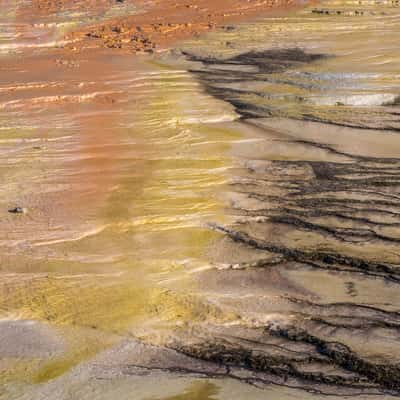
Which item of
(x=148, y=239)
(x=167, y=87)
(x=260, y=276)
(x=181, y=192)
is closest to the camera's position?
(x=260, y=276)

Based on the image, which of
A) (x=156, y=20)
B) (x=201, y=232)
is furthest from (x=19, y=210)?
(x=156, y=20)

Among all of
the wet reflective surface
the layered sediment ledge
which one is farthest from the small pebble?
the layered sediment ledge

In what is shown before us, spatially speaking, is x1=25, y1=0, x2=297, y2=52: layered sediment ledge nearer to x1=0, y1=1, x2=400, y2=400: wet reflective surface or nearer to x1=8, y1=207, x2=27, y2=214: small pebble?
x1=0, y1=1, x2=400, y2=400: wet reflective surface

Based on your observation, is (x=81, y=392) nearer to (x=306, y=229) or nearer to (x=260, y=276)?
(x=260, y=276)

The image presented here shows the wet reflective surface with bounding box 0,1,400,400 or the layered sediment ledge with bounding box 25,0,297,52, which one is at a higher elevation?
the layered sediment ledge with bounding box 25,0,297,52

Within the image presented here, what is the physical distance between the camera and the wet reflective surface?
448 cm

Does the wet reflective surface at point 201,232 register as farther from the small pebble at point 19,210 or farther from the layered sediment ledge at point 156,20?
the layered sediment ledge at point 156,20

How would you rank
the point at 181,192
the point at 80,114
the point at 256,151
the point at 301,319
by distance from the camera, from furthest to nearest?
the point at 80,114 → the point at 256,151 → the point at 181,192 → the point at 301,319

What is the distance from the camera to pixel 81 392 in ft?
13.9

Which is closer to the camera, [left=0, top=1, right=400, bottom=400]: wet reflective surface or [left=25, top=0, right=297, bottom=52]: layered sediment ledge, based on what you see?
[left=0, top=1, right=400, bottom=400]: wet reflective surface

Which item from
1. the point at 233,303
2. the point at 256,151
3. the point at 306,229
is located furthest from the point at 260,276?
the point at 256,151

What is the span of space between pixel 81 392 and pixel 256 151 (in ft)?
15.7

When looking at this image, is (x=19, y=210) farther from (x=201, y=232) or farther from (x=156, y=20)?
(x=156, y=20)

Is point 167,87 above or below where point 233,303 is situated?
above
